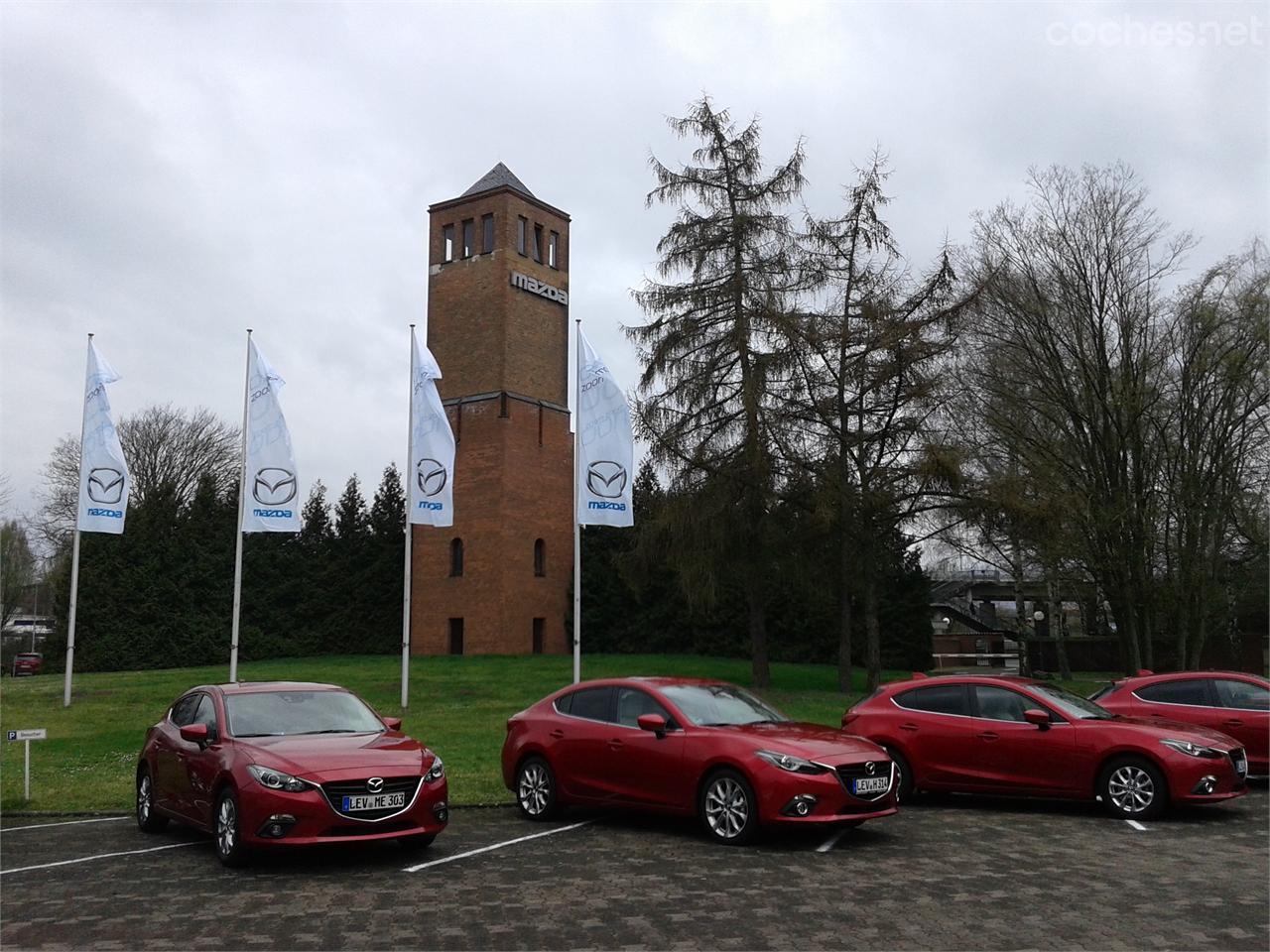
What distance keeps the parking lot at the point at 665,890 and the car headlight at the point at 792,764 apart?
0.69m

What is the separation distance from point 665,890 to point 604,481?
12.5m

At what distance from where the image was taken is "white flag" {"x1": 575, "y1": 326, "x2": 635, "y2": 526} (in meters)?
20.1

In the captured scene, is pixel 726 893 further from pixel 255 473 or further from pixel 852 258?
pixel 852 258

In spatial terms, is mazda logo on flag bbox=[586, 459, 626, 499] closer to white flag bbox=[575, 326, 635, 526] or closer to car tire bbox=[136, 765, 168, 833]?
white flag bbox=[575, 326, 635, 526]

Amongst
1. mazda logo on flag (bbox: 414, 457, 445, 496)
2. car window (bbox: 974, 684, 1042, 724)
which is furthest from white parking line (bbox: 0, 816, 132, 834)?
mazda logo on flag (bbox: 414, 457, 445, 496)

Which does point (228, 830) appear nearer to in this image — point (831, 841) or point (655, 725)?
Answer: point (655, 725)

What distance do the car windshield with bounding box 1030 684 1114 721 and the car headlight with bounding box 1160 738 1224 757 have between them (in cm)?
74

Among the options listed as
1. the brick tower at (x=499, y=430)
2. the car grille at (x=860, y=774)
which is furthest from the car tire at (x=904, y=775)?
the brick tower at (x=499, y=430)

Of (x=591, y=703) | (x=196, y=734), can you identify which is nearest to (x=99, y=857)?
(x=196, y=734)

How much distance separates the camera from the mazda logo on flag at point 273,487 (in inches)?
875

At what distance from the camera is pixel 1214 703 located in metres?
14.2

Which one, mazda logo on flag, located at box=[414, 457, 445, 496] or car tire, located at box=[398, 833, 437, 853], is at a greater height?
mazda logo on flag, located at box=[414, 457, 445, 496]

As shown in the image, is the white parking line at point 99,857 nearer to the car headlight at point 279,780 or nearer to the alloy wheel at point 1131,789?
the car headlight at point 279,780

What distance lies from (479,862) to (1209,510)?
2495 cm
